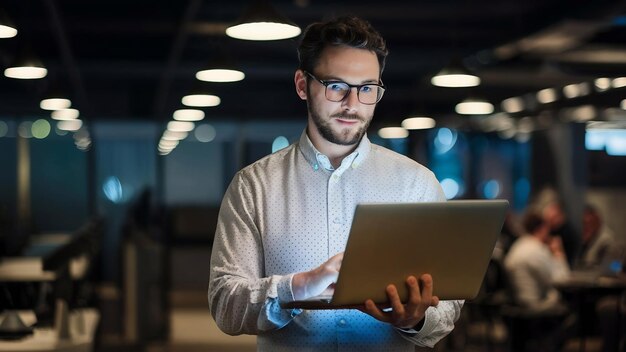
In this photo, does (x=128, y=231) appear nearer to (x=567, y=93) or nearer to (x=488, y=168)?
(x=488, y=168)

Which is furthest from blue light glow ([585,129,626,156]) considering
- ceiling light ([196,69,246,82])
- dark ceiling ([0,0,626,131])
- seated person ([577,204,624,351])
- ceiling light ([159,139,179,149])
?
ceiling light ([196,69,246,82])

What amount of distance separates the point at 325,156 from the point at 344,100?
0.61 feet

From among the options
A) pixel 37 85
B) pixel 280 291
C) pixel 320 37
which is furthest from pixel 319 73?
pixel 37 85

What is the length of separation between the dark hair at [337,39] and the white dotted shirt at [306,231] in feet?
0.64

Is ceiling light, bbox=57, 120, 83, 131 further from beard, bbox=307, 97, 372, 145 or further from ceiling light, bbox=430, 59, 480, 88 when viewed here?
beard, bbox=307, 97, 372, 145

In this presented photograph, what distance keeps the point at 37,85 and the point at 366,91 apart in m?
7.15

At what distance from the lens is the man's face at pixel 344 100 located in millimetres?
2346

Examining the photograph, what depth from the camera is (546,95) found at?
12.4 meters

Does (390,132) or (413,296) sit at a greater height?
(390,132)

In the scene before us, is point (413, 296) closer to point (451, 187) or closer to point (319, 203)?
point (319, 203)

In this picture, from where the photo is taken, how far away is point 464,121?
39.3 feet

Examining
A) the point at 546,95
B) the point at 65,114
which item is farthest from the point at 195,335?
the point at 546,95

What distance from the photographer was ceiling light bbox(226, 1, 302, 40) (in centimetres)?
472

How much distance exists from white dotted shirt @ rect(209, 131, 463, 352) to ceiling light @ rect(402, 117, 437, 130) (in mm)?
7858
